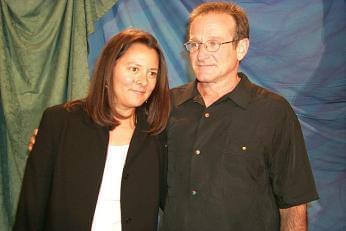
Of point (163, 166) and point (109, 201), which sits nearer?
point (109, 201)

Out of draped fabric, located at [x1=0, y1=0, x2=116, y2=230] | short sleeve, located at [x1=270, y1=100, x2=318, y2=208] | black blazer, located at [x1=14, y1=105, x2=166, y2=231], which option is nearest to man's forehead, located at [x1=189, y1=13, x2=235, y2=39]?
short sleeve, located at [x1=270, y1=100, x2=318, y2=208]

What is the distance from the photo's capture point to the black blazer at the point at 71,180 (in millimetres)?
1651

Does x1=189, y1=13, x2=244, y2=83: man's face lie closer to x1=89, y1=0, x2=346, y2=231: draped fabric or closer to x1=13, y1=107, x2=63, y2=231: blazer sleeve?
x1=13, y1=107, x2=63, y2=231: blazer sleeve

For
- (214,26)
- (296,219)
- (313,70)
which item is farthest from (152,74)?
(313,70)

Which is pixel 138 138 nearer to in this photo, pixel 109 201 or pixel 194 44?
pixel 109 201

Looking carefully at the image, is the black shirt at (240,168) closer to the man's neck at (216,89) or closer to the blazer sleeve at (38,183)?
the man's neck at (216,89)

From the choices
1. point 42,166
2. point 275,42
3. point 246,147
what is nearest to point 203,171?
point 246,147

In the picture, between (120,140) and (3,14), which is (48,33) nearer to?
(3,14)

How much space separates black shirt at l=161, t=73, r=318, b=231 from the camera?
5.89 ft

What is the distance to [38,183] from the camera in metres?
1.67

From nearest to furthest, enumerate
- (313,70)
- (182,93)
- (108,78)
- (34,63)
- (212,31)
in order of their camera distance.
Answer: (108,78) < (212,31) < (182,93) < (313,70) < (34,63)

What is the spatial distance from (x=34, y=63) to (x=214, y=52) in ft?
5.40

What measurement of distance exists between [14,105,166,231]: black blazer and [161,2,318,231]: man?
22cm

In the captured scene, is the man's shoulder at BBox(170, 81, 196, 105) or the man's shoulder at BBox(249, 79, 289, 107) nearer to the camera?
the man's shoulder at BBox(249, 79, 289, 107)
